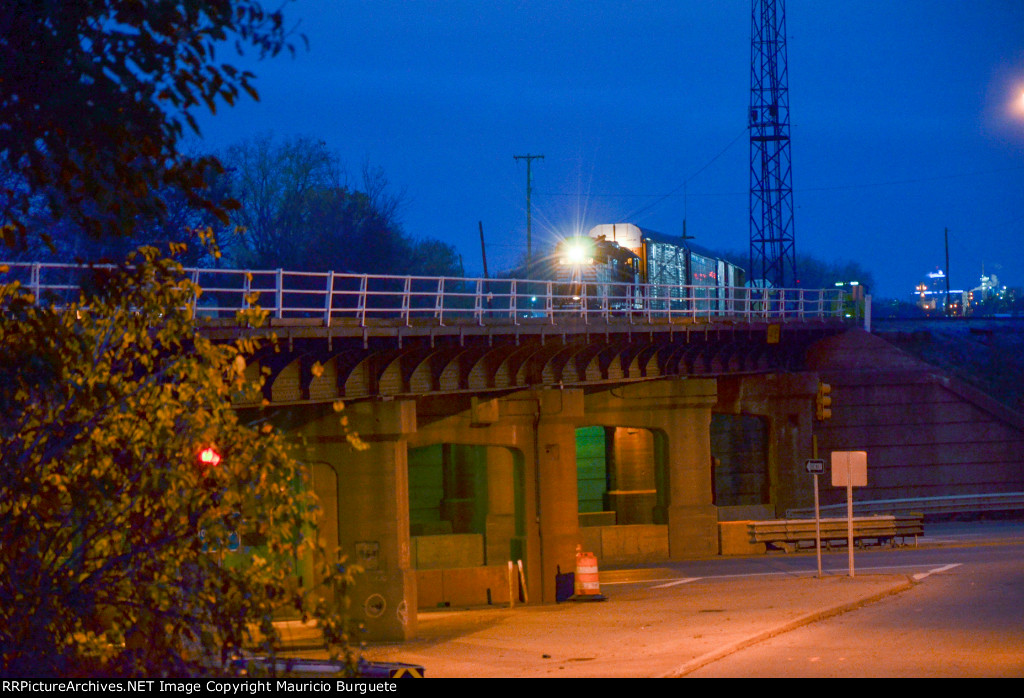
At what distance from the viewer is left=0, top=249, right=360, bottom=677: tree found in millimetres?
6527

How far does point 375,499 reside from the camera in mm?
25375

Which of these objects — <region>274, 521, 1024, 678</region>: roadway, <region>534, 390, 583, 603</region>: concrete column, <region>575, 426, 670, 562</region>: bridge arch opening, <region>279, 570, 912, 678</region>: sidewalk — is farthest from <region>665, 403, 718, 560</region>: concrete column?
<region>279, 570, 912, 678</region>: sidewalk

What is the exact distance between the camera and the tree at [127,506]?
21.4 feet

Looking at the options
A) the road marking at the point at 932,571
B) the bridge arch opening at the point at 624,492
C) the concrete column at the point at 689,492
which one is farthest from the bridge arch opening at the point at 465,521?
the road marking at the point at 932,571

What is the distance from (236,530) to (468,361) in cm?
2076

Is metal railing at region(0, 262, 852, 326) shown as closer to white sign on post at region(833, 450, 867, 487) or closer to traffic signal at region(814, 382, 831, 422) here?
traffic signal at region(814, 382, 831, 422)

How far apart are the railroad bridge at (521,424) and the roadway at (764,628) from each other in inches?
103

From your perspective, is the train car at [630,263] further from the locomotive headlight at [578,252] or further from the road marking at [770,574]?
the road marking at [770,574]

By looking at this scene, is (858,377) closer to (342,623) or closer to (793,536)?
(793,536)

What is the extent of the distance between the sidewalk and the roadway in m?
0.04

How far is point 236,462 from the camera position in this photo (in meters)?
7.05

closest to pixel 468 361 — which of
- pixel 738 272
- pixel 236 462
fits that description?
pixel 236 462

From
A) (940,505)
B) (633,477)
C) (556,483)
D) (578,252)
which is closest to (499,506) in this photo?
(556,483)

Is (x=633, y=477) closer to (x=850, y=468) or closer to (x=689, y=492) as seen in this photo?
(x=689, y=492)
